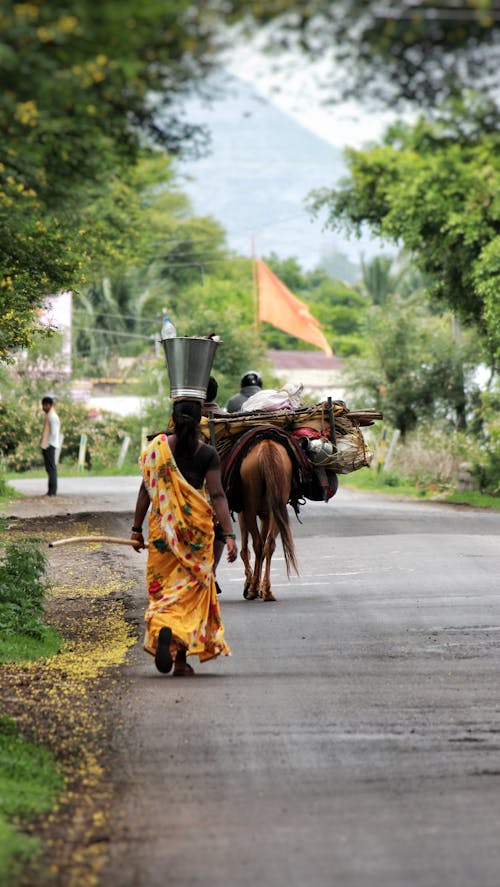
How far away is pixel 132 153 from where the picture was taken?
7812 mm

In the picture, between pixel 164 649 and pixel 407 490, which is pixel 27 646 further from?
pixel 407 490

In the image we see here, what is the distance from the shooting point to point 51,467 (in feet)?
105

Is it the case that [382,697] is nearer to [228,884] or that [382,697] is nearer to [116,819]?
[116,819]

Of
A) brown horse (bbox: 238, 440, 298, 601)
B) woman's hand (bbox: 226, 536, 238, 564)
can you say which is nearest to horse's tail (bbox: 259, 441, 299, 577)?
brown horse (bbox: 238, 440, 298, 601)

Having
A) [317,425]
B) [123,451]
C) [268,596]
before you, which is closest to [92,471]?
[123,451]

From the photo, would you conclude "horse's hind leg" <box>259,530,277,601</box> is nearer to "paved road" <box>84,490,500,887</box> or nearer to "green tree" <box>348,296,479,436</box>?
"paved road" <box>84,490,500,887</box>

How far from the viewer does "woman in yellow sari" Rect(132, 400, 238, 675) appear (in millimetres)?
10766

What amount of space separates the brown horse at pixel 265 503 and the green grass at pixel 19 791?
5881 mm

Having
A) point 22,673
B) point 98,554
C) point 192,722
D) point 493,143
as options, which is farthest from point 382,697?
point 98,554

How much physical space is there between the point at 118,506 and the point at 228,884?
2286 cm

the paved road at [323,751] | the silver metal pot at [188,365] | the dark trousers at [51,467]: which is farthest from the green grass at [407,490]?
the paved road at [323,751]

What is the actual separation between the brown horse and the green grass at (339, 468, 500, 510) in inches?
569

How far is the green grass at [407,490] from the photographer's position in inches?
1207

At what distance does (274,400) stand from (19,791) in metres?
9.04
